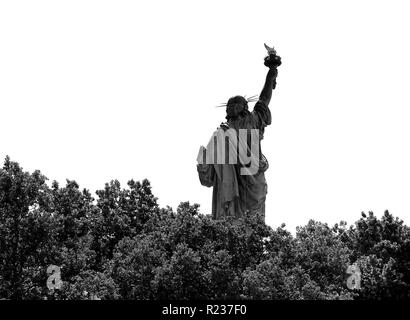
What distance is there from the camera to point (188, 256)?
3972 centimetres

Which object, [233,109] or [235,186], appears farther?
[233,109]

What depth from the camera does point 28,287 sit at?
1789 inches

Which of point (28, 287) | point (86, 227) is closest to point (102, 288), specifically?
point (28, 287)

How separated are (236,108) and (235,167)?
201cm

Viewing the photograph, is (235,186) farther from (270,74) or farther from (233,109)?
(270,74)

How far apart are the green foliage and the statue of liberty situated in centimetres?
223

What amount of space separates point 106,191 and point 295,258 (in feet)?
71.5

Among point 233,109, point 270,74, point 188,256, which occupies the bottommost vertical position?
point 188,256

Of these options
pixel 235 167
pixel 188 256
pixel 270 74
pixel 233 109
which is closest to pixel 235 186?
pixel 235 167

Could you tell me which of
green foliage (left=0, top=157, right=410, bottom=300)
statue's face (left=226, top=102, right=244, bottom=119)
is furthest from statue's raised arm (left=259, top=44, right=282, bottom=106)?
green foliage (left=0, top=157, right=410, bottom=300)
